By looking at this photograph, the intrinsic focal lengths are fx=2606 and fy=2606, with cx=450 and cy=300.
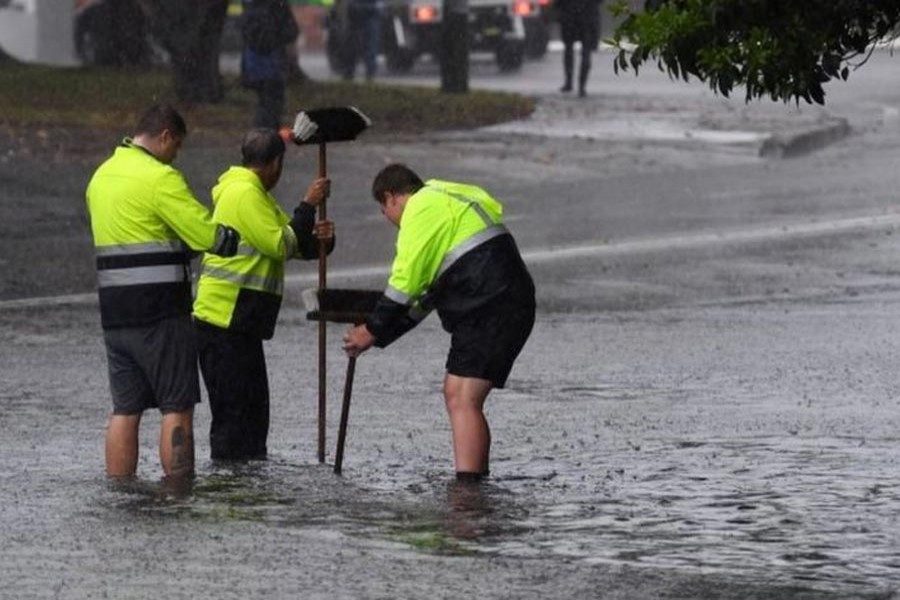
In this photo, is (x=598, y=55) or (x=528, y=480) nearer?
(x=528, y=480)

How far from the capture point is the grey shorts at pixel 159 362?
35.4ft

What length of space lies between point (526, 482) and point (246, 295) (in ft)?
4.89

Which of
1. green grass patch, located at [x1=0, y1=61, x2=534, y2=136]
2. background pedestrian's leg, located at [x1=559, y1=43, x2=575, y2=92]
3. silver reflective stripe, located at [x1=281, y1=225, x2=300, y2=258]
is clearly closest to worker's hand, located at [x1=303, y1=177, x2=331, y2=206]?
silver reflective stripe, located at [x1=281, y1=225, x2=300, y2=258]

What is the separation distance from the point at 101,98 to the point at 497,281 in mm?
19081

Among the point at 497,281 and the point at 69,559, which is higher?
the point at 497,281

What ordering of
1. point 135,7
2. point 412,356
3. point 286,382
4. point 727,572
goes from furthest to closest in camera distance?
point 135,7
point 412,356
point 286,382
point 727,572

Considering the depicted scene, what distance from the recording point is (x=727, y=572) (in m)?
8.80

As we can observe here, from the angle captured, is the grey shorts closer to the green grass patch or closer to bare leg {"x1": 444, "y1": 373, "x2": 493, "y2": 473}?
bare leg {"x1": 444, "y1": 373, "x2": 493, "y2": 473}

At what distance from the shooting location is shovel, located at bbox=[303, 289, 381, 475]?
1099cm

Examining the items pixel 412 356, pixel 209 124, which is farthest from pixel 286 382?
pixel 209 124

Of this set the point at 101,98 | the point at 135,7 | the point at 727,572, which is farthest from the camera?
the point at 135,7

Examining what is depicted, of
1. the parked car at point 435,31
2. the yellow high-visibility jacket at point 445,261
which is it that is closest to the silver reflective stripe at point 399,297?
the yellow high-visibility jacket at point 445,261

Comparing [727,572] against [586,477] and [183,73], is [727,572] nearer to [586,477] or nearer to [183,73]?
[586,477]

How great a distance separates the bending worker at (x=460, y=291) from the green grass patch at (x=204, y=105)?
15.9 metres
